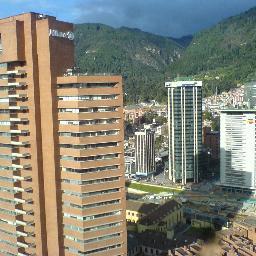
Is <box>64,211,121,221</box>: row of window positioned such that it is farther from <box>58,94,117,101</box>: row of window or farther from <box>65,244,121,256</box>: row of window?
<box>58,94,117,101</box>: row of window

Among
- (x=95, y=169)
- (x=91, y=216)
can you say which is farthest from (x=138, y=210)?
(x=95, y=169)

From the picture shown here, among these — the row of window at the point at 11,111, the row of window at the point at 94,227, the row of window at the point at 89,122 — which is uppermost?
the row of window at the point at 11,111

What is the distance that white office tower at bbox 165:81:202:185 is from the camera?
276 ft

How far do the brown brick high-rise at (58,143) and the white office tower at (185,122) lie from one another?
162ft

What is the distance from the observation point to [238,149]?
75750mm

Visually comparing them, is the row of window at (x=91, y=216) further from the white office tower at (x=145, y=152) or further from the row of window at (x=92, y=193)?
the white office tower at (x=145, y=152)

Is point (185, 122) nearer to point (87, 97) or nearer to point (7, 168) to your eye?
point (7, 168)

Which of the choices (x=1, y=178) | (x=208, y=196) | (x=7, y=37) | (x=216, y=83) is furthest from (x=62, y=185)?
(x=216, y=83)

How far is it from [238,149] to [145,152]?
20523mm

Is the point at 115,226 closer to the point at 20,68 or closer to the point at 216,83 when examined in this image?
the point at 20,68

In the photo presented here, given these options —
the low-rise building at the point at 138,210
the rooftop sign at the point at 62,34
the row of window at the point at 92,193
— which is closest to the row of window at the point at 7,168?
the row of window at the point at 92,193

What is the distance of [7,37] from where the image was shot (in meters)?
34.2

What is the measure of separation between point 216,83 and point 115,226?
142493 mm

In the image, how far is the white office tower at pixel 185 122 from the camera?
8412 centimetres
